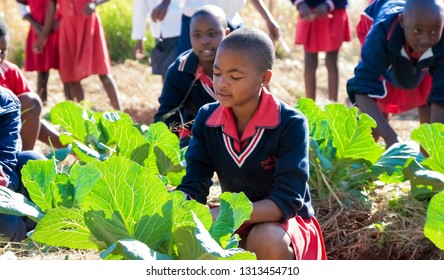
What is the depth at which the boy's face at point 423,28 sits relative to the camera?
15.5 ft

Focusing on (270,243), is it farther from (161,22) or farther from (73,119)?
(161,22)

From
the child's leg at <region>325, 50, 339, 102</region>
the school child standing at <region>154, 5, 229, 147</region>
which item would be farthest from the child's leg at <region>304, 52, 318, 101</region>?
the school child standing at <region>154, 5, 229, 147</region>

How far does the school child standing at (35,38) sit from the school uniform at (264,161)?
4568 millimetres

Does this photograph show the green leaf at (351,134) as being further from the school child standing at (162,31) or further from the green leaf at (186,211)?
the school child standing at (162,31)

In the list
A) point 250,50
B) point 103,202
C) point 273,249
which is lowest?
point 273,249

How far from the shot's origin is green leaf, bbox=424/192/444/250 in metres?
3.24

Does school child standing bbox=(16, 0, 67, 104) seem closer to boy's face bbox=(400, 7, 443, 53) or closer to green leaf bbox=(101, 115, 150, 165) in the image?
green leaf bbox=(101, 115, 150, 165)

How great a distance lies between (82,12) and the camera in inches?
296

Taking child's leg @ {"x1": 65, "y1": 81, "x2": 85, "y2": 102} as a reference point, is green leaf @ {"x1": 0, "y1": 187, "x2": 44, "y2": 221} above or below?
above

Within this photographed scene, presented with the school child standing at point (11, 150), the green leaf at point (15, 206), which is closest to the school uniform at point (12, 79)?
the school child standing at point (11, 150)

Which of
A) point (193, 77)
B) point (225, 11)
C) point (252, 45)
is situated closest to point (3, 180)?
point (252, 45)
